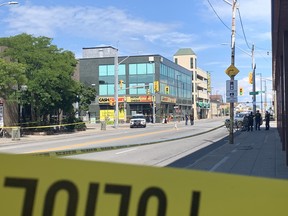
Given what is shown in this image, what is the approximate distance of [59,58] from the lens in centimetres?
3941

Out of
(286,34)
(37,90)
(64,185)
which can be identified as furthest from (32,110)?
(64,185)

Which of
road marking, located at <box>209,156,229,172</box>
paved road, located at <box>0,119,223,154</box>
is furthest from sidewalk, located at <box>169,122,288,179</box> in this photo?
paved road, located at <box>0,119,223,154</box>

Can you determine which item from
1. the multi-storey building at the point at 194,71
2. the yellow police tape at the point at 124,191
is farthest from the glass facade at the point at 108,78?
the yellow police tape at the point at 124,191

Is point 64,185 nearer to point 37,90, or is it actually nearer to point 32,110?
point 37,90

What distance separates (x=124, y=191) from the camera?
6.03 ft

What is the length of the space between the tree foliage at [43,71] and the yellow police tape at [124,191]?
3315 cm

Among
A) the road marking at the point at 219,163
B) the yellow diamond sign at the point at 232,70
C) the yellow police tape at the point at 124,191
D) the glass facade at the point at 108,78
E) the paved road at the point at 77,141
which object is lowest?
the paved road at the point at 77,141

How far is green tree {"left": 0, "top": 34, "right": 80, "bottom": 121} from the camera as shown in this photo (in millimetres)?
35156

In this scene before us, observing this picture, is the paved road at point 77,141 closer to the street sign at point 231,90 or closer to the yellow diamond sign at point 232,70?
the street sign at point 231,90

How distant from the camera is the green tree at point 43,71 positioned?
3516 cm

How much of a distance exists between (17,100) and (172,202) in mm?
32584

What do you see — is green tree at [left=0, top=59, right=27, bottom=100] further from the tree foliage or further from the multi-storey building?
the multi-storey building

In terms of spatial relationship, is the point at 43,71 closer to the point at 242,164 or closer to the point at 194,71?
the point at 242,164

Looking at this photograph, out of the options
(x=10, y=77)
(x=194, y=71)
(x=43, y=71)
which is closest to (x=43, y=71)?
(x=43, y=71)
